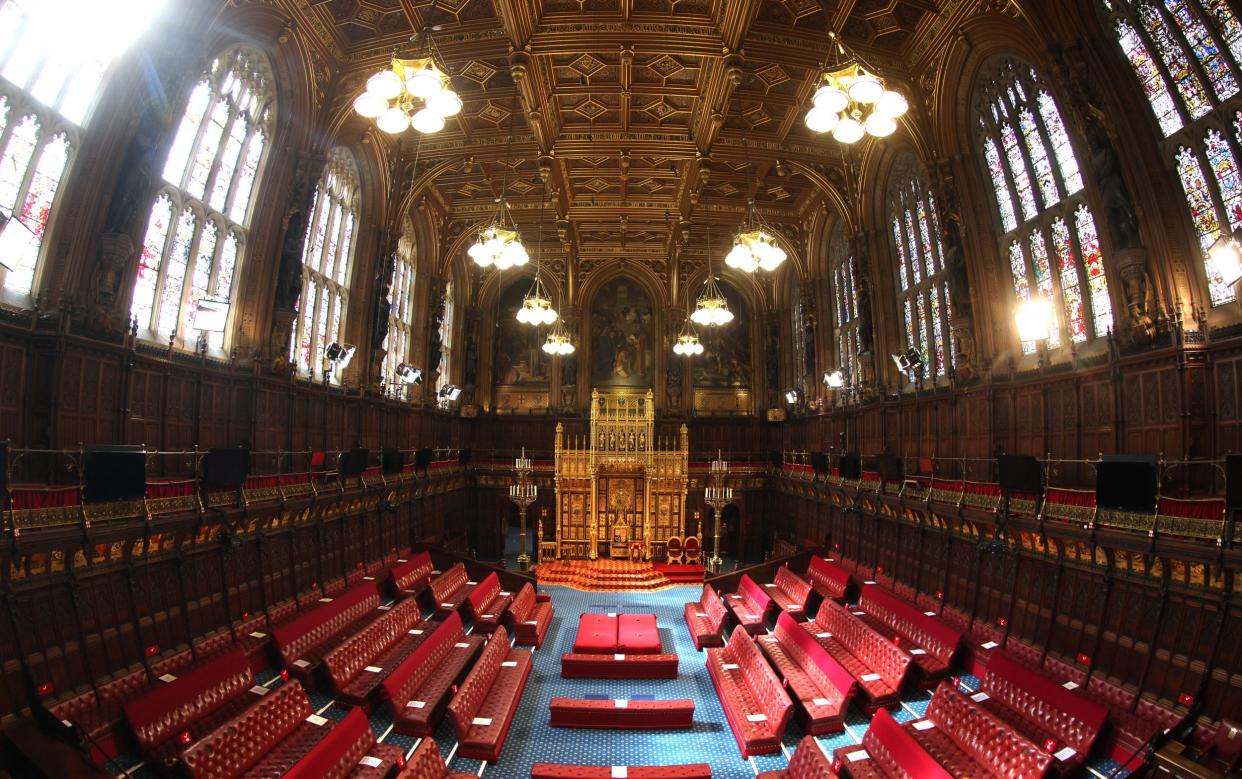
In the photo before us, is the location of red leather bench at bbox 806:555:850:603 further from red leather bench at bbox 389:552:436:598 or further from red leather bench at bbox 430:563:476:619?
red leather bench at bbox 389:552:436:598

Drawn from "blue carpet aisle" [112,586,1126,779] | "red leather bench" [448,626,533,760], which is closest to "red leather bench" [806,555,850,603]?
"blue carpet aisle" [112,586,1126,779]

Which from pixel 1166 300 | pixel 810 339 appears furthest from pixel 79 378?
pixel 810 339

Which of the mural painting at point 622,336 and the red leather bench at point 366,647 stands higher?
the mural painting at point 622,336

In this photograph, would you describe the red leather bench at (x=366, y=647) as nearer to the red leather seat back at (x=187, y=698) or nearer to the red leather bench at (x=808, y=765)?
the red leather seat back at (x=187, y=698)

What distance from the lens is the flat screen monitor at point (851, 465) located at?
58.9 ft

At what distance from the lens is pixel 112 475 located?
29.1 ft

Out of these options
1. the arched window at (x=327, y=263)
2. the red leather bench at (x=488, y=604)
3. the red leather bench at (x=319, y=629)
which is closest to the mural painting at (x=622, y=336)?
the arched window at (x=327, y=263)

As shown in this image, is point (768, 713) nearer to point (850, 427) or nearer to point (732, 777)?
point (732, 777)

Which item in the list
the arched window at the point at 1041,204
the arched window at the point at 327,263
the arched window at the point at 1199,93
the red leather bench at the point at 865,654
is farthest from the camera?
the arched window at the point at 327,263

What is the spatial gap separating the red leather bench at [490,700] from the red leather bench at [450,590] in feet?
10.0

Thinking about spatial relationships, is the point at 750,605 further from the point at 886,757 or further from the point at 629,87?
the point at 629,87

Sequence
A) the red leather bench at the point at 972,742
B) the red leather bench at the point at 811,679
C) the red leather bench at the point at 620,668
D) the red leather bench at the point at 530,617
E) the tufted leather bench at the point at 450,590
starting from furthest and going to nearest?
the tufted leather bench at the point at 450,590 < the red leather bench at the point at 530,617 < the red leather bench at the point at 620,668 < the red leather bench at the point at 811,679 < the red leather bench at the point at 972,742

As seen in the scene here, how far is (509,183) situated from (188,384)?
1493 cm

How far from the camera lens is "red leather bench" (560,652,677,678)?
12164mm
